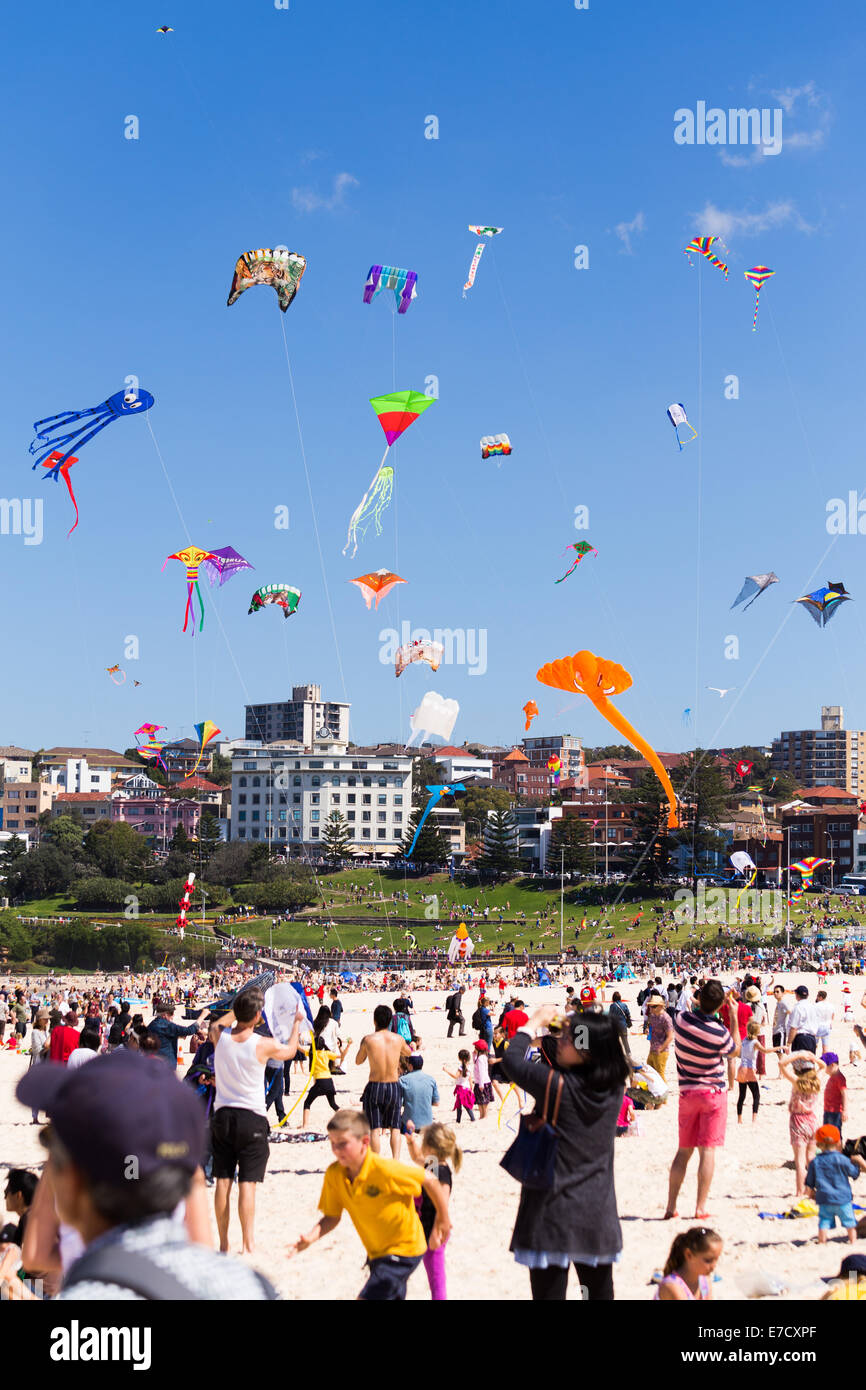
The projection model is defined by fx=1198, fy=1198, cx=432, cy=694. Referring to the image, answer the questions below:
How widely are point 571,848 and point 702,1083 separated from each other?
59.1m

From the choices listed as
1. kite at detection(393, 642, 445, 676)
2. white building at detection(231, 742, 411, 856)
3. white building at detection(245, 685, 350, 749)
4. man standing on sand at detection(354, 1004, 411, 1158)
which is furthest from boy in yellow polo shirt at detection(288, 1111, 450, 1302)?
white building at detection(245, 685, 350, 749)

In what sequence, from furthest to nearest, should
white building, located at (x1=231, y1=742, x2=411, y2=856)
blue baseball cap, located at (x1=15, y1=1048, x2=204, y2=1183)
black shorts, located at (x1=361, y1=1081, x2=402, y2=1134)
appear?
white building, located at (x1=231, y1=742, x2=411, y2=856)
black shorts, located at (x1=361, y1=1081, x2=402, y2=1134)
blue baseball cap, located at (x1=15, y1=1048, x2=204, y2=1183)

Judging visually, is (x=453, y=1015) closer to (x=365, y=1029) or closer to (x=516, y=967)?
(x=365, y=1029)

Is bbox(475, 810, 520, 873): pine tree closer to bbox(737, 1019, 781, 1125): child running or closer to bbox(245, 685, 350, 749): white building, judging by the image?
bbox(737, 1019, 781, 1125): child running

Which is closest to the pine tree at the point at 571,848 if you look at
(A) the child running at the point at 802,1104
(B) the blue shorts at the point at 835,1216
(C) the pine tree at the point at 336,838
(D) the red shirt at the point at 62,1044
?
(C) the pine tree at the point at 336,838

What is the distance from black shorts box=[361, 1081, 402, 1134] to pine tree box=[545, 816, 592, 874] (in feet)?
185

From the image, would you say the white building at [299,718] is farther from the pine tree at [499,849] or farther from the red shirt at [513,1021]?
the red shirt at [513,1021]

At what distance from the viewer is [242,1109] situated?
602cm

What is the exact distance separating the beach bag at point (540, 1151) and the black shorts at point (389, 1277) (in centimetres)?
46

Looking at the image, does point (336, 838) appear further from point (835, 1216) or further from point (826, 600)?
point (835, 1216)

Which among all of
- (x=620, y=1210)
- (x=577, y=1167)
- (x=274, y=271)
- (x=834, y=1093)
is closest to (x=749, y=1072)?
(x=834, y=1093)

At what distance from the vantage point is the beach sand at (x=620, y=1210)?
5910 millimetres

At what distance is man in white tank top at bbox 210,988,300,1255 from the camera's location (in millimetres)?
5980
